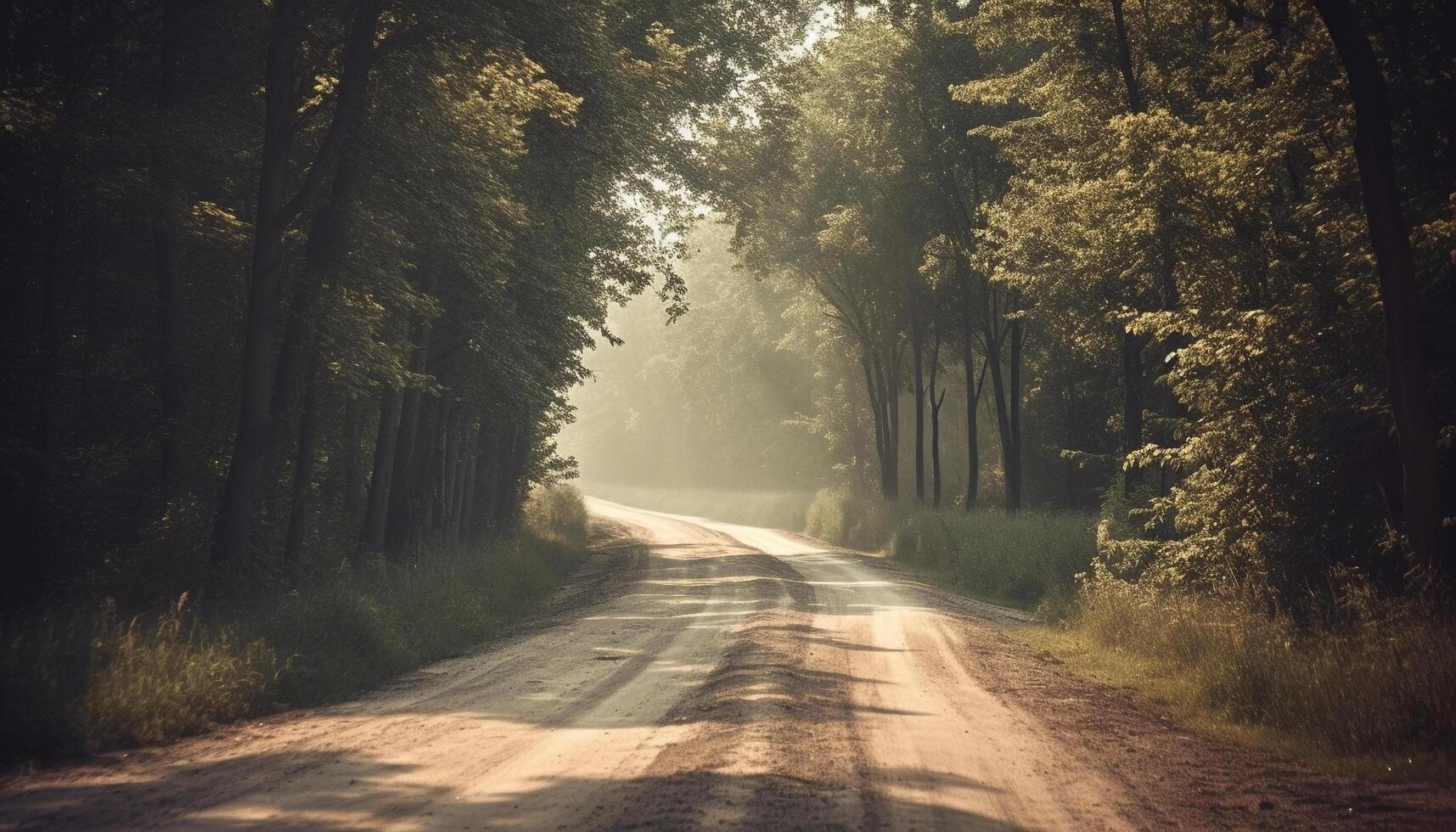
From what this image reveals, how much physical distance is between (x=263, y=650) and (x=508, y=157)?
366 inches

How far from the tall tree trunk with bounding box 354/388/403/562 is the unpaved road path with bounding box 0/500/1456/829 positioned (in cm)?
614

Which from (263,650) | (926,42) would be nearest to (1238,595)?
(263,650)

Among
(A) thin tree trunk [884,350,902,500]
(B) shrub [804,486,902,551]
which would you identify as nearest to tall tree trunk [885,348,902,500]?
(A) thin tree trunk [884,350,902,500]

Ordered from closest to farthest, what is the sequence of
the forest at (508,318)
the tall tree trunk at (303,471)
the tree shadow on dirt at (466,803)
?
the tree shadow on dirt at (466,803) → the forest at (508,318) → the tall tree trunk at (303,471)

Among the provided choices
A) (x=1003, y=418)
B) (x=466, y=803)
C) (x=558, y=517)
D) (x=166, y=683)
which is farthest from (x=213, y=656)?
(x=558, y=517)

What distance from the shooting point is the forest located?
9227mm

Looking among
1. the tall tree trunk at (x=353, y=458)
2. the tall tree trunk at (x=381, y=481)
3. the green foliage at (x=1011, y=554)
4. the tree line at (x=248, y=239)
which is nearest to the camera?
the tree line at (x=248, y=239)

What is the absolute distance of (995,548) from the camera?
879 inches

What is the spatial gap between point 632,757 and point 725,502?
5853cm

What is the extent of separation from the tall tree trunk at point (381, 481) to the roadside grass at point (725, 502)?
29454 millimetres

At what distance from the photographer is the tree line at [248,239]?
44.5 feet

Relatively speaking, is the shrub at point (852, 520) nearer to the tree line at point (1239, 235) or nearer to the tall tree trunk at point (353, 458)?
the tree line at point (1239, 235)

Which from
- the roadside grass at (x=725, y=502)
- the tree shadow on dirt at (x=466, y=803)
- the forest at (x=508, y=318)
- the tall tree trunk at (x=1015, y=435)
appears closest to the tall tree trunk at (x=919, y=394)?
the tall tree trunk at (x=1015, y=435)

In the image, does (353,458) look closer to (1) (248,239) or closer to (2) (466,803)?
(1) (248,239)
